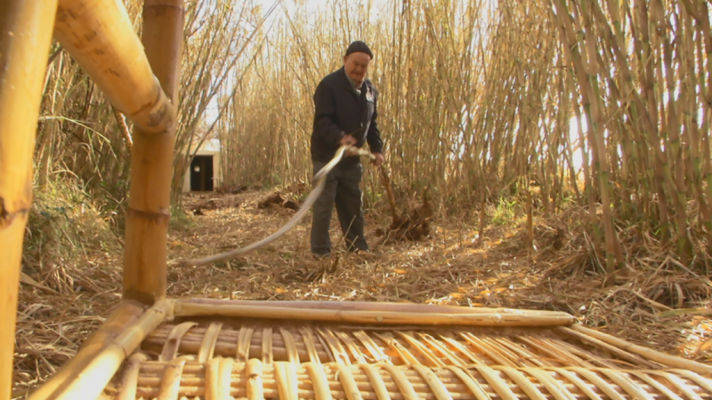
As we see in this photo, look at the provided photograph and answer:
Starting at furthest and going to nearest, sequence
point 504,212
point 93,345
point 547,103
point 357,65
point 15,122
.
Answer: point 504,212, point 547,103, point 357,65, point 93,345, point 15,122

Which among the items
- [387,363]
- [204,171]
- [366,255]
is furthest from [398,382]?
[204,171]

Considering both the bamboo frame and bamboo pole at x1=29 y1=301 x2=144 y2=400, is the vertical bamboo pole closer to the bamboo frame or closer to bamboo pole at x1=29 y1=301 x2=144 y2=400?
bamboo pole at x1=29 y1=301 x2=144 y2=400

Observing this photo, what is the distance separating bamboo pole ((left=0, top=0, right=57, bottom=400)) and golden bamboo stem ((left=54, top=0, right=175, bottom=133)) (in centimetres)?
9

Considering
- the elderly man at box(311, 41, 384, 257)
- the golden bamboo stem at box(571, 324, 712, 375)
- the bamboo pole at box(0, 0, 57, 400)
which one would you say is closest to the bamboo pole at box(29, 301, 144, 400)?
the bamboo pole at box(0, 0, 57, 400)

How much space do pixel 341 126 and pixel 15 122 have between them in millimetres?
1952

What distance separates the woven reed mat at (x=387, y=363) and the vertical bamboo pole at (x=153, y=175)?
0.08m

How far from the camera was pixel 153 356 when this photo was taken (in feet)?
2.17

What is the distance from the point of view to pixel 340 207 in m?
2.38

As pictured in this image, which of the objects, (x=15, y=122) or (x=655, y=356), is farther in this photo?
(x=655, y=356)

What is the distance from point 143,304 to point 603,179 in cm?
108

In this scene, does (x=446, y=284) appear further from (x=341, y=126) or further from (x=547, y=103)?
(x=547, y=103)

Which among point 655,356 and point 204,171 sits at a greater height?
point 204,171

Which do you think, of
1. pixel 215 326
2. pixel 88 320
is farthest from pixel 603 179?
pixel 88 320

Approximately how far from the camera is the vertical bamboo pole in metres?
0.74
